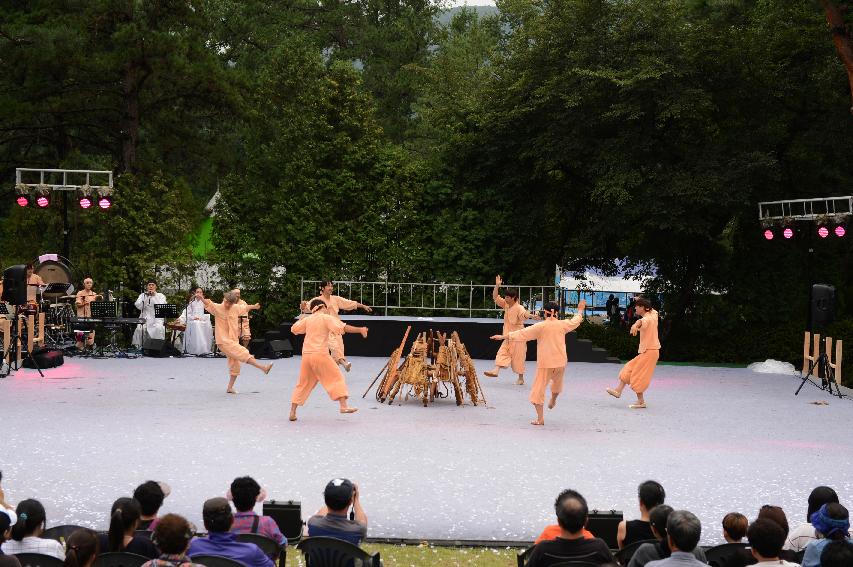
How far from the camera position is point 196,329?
21.0 metres

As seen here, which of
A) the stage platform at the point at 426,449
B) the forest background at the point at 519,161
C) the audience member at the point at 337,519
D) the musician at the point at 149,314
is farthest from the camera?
the forest background at the point at 519,161

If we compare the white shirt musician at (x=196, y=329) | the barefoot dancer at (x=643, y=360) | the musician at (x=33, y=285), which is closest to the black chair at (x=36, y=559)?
the barefoot dancer at (x=643, y=360)

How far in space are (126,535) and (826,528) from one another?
12.1 feet

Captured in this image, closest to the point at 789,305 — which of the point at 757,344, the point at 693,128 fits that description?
the point at 757,344

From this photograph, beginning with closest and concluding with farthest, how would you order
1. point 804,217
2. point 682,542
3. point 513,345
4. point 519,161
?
point 682,542, point 513,345, point 804,217, point 519,161

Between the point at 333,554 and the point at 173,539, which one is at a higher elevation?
the point at 173,539

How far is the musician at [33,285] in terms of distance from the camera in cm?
1908

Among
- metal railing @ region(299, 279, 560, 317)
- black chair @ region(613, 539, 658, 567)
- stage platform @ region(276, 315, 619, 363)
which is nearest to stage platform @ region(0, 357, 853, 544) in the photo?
black chair @ region(613, 539, 658, 567)

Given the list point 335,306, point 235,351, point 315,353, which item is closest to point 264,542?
point 315,353

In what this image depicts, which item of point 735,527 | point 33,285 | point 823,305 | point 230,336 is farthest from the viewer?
point 33,285

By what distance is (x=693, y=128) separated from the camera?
23.7 m

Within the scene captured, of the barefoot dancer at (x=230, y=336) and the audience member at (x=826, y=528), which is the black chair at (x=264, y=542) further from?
the barefoot dancer at (x=230, y=336)

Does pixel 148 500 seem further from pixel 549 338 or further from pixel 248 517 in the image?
pixel 549 338

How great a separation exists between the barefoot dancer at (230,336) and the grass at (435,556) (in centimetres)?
794
